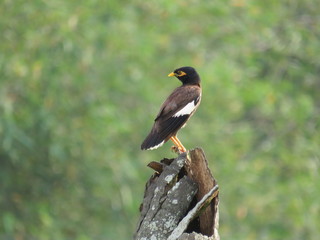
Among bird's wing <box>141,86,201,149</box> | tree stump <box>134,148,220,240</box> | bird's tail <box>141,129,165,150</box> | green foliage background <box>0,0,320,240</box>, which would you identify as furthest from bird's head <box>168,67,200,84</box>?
green foliage background <box>0,0,320,240</box>

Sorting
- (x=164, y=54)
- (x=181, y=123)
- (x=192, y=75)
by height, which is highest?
(x=164, y=54)

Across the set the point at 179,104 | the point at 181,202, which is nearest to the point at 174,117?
the point at 179,104

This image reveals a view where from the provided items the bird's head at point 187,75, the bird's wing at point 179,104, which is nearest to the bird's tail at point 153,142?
the bird's wing at point 179,104

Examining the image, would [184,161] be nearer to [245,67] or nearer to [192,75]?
[192,75]

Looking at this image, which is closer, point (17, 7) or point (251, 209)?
point (17, 7)

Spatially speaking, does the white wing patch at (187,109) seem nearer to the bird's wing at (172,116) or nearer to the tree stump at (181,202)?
the bird's wing at (172,116)

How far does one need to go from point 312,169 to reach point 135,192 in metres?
3.10

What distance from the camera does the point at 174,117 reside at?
7.17 metres

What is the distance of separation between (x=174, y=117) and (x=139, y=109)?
802 cm

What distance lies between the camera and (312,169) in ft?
53.0

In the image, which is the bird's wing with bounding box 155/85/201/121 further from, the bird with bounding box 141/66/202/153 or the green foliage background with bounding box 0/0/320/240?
the green foliage background with bounding box 0/0/320/240

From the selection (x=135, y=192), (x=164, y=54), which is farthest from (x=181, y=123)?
(x=164, y=54)

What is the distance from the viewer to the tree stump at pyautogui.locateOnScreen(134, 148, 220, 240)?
4965 mm

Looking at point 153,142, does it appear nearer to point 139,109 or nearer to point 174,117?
point 174,117
